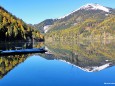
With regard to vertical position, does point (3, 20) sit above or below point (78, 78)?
above

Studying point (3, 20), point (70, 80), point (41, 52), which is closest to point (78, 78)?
point (70, 80)

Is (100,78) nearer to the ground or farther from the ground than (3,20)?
nearer to the ground

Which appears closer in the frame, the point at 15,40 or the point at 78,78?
the point at 78,78

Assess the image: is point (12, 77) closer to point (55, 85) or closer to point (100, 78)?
point (55, 85)

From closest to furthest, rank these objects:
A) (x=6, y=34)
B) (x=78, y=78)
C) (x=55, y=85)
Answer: (x=55, y=85) → (x=78, y=78) → (x=6, y=34)

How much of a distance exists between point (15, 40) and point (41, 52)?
98123mm

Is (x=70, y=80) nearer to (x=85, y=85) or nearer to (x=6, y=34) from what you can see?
(x=85, y=85)

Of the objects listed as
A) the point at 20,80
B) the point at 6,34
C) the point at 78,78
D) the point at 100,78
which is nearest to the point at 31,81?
the point at 20,80

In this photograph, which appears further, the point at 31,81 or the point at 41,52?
the point at 41,52

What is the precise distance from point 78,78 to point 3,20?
489 ft

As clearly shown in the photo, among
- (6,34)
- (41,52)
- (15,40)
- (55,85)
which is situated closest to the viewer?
(55,85)

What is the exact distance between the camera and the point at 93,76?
4581 cm

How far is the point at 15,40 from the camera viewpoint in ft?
647

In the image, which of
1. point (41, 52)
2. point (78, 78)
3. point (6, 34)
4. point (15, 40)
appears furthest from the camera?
point (15, 40)
